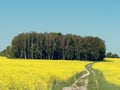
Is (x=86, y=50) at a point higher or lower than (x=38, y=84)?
higher

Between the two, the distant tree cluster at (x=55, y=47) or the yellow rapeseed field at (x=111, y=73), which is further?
the distant tree cluster at (x=55, y=47)

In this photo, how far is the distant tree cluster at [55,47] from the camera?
121m

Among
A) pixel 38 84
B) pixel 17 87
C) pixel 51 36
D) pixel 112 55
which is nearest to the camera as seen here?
pixel 17 87

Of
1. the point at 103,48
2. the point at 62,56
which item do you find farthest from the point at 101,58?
the point at 62,56

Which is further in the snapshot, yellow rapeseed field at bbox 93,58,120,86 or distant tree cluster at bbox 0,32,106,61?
distant tree cluster at bbox 0,32,106,61

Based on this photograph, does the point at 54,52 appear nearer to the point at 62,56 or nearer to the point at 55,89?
the point at 62,56

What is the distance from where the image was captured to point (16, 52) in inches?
4742

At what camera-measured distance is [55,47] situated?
403ft

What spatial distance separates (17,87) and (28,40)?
352ft

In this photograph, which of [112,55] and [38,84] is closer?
[38,84]

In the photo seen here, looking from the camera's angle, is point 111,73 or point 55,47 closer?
point 111,73

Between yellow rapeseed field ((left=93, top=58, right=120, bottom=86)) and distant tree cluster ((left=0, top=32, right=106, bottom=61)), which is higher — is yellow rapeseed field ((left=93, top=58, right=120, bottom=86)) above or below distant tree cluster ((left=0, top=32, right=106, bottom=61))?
below

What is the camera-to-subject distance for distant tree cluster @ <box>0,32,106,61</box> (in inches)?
4769

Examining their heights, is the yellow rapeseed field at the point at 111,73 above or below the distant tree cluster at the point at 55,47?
below
